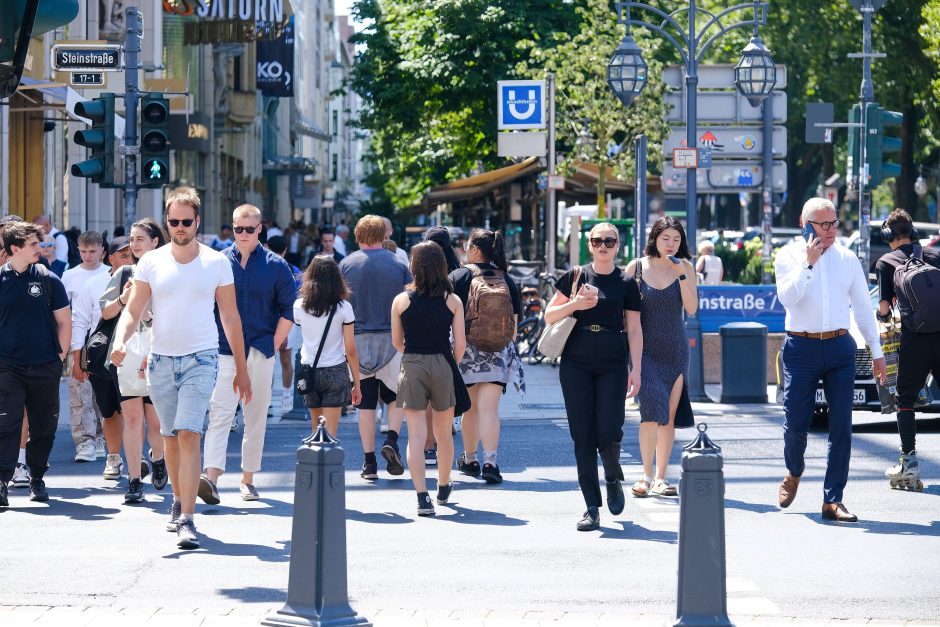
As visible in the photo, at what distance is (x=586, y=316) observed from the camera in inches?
360

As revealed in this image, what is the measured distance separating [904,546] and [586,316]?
2.13 m

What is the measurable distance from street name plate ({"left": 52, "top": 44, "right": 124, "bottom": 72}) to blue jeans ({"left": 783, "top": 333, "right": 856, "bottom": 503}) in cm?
1001

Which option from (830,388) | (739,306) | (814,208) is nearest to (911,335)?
(830,388)

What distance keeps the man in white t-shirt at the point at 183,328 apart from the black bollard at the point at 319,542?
2244 mm

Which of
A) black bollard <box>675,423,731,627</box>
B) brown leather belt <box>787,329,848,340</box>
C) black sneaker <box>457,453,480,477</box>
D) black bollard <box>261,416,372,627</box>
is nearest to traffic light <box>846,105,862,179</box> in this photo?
black sneaker <box>457,453,480,477</box>

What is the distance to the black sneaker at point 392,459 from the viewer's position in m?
11.3

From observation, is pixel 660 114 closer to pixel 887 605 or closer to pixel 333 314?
pixel 333 314

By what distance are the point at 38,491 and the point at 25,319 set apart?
3.75ft

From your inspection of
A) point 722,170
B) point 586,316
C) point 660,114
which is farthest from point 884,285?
point 660,114

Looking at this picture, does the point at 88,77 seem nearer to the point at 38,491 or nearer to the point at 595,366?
the point at 38,491

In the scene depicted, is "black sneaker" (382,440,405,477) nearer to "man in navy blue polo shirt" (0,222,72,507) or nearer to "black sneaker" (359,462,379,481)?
"black sneaker" (359,462,379,481)

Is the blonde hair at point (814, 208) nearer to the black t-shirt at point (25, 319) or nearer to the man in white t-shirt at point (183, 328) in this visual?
the man in white t-shirt at point (183, 328)

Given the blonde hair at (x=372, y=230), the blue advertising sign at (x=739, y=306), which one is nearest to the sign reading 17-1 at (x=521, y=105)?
the blue advertising sign at (x=739, y=306)

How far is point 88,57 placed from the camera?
17188 millimetres
